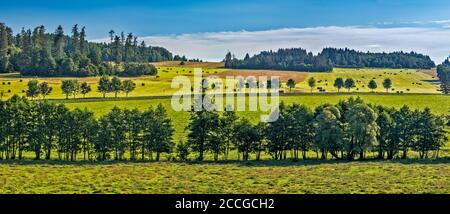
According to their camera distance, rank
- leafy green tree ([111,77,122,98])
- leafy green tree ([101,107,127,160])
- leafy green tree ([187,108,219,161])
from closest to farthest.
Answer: leafy green tree ([101,107,127,160])
leafy green tree ([187,108,219,161])
leafy green tree ([111,77,122,98])

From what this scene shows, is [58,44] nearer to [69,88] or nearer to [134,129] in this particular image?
[69,88]

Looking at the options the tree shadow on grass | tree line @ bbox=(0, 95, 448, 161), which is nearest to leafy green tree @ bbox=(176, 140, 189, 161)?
tree line @ bbox=(0, 95, 448, 161)

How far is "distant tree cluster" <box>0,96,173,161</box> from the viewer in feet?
194

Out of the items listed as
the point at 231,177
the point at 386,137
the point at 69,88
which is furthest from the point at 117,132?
the point at 69,88

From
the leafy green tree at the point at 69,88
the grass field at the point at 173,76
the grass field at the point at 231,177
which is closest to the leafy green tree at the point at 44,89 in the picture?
the grass field at the point at 173,76

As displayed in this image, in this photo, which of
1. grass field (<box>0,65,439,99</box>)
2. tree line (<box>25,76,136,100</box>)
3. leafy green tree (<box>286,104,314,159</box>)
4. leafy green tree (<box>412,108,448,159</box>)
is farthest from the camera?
grass field (<box>0,65,439,99</box>)

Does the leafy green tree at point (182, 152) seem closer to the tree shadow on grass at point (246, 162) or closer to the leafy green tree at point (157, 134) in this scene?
the leafy green tree at point (157, 134)

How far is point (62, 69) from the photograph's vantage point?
138375 mm

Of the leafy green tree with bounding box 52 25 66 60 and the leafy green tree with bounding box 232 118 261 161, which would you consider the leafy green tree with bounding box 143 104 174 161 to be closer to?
the leafy green tree with bounding box 232 118 261 161

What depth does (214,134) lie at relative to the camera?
59.4m

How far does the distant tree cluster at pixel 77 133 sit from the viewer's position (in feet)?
194

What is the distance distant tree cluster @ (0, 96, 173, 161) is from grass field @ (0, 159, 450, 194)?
6175mm

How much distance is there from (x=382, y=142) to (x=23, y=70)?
114 metres

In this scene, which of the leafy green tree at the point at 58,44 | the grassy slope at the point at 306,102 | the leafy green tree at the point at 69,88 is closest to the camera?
the grassy slope at the point at 306,102
